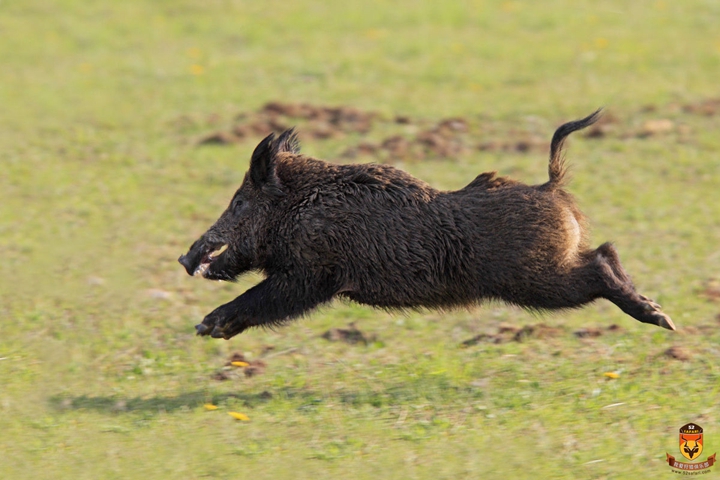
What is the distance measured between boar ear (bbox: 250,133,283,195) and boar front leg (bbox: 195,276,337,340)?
0.64m

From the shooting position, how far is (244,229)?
21.2 feet

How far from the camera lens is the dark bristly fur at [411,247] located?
19.5 feet

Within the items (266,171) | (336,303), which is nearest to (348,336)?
(336,303)

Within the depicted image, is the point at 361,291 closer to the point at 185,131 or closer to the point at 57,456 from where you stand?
the point at 57,456

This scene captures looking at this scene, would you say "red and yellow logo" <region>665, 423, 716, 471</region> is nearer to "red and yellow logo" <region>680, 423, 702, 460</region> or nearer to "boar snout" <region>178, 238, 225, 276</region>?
"red and yellow logo" <region>680, 423, 702, 460</region>

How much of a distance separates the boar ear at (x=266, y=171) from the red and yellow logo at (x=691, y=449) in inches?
113

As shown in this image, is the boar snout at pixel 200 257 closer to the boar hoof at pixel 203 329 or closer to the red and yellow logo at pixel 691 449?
the boar hoof at pixel 203 329

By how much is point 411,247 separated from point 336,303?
182 cm

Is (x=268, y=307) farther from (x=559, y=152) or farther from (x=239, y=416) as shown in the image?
(x=559, y=152)

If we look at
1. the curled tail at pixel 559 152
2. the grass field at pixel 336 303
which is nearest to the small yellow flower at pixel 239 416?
the grass field at pixel 336 303

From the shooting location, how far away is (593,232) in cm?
906

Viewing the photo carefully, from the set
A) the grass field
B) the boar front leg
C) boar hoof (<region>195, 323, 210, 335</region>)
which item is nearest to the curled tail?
the grass field

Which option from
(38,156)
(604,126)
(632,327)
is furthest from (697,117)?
(38,156)

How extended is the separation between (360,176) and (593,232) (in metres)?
3.53
